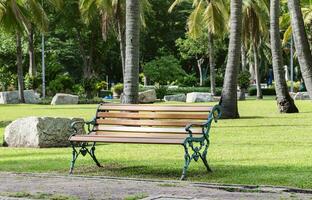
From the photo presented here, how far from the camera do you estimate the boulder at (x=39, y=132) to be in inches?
570

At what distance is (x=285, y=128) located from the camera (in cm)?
1894

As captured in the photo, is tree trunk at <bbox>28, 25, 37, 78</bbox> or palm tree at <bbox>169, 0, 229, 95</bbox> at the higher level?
palm tree at <bbox>169, 0, 229, 95</bbox>

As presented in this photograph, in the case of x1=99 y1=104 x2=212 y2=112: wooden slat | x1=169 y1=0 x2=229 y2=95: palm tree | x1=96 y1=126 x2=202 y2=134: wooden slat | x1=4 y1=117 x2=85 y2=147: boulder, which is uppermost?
x1=169 y1=0 x2=229 y2=95: palm tree

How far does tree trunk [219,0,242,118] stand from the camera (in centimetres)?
2273

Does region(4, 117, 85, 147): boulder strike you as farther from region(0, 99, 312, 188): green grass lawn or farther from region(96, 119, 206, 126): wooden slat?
region(96, 119, 206, 126): wooden slat

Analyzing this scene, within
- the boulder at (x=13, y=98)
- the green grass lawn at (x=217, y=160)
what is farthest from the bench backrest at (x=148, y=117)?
the boulder at (x=13, y=98)

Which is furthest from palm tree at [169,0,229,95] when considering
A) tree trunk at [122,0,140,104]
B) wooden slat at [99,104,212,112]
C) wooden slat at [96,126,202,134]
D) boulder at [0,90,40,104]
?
wooden slat at [96,126,202,134]

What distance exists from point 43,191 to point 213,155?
16.0ft

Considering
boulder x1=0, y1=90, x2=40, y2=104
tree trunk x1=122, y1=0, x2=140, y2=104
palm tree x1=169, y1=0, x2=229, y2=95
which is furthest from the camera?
boulder x1=0, y1=90, x2=40, y2=104

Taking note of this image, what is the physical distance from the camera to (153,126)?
10.8m

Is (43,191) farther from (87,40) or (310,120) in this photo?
(87,40)

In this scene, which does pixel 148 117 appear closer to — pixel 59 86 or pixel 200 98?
pixel 200 98

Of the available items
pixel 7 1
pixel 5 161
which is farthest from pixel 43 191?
pixel 7 1

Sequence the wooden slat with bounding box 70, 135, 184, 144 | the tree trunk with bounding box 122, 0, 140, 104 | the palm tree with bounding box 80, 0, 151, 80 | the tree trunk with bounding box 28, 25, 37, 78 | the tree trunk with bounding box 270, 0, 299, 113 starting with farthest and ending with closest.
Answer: the tree trunk with bounding box 28, 25, 37, 78, the palm tree with bounding box 80, 0, 151, 80, the tree trunk with bounding box 270, 0, 299, 113, the tree trunk with bounding box 122, 0, 140, 104, the wooden slat with bounding box 70, 135, 184, 144
